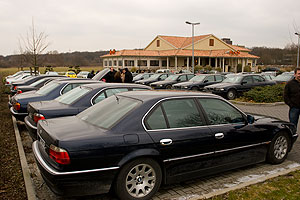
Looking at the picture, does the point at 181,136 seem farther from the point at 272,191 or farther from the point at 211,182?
→ the point at 272,191

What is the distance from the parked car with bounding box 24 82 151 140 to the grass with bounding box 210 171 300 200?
11.5ft

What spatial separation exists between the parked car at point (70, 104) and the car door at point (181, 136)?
2533 mm

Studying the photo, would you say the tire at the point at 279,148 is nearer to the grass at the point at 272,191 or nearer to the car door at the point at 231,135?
the car door at the point at 231,135

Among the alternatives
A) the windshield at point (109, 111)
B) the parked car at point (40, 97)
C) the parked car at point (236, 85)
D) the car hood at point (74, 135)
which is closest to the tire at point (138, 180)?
the car hood at point (74, 135)

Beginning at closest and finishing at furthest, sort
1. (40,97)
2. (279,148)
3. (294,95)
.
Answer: (279,148), (294,95), (40,97)

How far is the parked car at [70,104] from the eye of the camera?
18.4 feet

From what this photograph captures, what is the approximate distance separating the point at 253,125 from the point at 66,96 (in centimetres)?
432

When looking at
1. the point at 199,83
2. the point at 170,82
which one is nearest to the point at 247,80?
the point at 199,83

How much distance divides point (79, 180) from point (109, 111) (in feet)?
4.08

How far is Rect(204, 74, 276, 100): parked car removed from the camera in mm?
15125

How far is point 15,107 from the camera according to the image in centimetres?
734

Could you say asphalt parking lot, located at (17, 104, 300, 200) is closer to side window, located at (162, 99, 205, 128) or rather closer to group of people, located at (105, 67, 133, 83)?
side window, located at (162, 99, 205, 128)

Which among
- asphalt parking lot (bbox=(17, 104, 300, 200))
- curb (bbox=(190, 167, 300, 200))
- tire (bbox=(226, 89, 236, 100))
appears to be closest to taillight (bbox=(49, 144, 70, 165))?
asphalt parking lot (bbox=(17, 104, 300, 200))

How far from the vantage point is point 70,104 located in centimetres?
598
